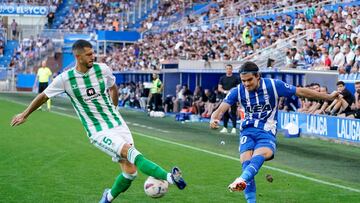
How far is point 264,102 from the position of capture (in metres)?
10.7

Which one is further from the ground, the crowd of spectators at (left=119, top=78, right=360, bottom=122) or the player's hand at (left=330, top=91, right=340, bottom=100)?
the player's hand at (left=330, top=91, right=340, bottom=100)

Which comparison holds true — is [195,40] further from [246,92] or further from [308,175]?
[246,92]

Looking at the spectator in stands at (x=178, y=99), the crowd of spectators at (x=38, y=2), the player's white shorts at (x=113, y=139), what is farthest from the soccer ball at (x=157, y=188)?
the crowd of spectators at (x=38, y=2)

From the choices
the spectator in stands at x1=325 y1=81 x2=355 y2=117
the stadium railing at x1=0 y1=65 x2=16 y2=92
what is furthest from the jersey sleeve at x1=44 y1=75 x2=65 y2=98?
the stadium railing at x1=0 y1=65 x2=16 y2=92

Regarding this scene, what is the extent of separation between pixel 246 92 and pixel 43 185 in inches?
149

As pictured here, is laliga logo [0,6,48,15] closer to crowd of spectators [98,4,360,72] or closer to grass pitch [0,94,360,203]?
crowd of spectators [98,4,360,72]

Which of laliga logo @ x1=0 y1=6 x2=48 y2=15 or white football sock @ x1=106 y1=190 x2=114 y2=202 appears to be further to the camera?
laliga logo @ x1=0 y1=6 x2=48 y2=15

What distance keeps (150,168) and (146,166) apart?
2.4 inches

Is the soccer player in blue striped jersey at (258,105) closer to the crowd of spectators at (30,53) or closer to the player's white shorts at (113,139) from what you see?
the player's white shorts at (113,139)

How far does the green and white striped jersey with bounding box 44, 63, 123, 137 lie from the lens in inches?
406

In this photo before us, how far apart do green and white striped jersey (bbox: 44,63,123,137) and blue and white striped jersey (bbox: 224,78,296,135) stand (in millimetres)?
1641

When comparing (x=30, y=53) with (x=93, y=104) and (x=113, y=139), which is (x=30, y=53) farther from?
(x=113, y=139)

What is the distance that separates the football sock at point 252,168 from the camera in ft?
32.3

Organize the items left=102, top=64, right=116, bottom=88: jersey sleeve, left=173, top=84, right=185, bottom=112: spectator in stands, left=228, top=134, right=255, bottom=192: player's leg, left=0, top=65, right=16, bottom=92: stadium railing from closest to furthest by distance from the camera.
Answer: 1. left=102, top=64, right=116, bottom=88: jersey sleeve
2. left=228, top=134, right=255, bottom=192: player's leg
3. left=173, top=84, right=185, bottom=112: spectator in stands
4. left=0, top=65, right=16, bottom=92: stadium railing
